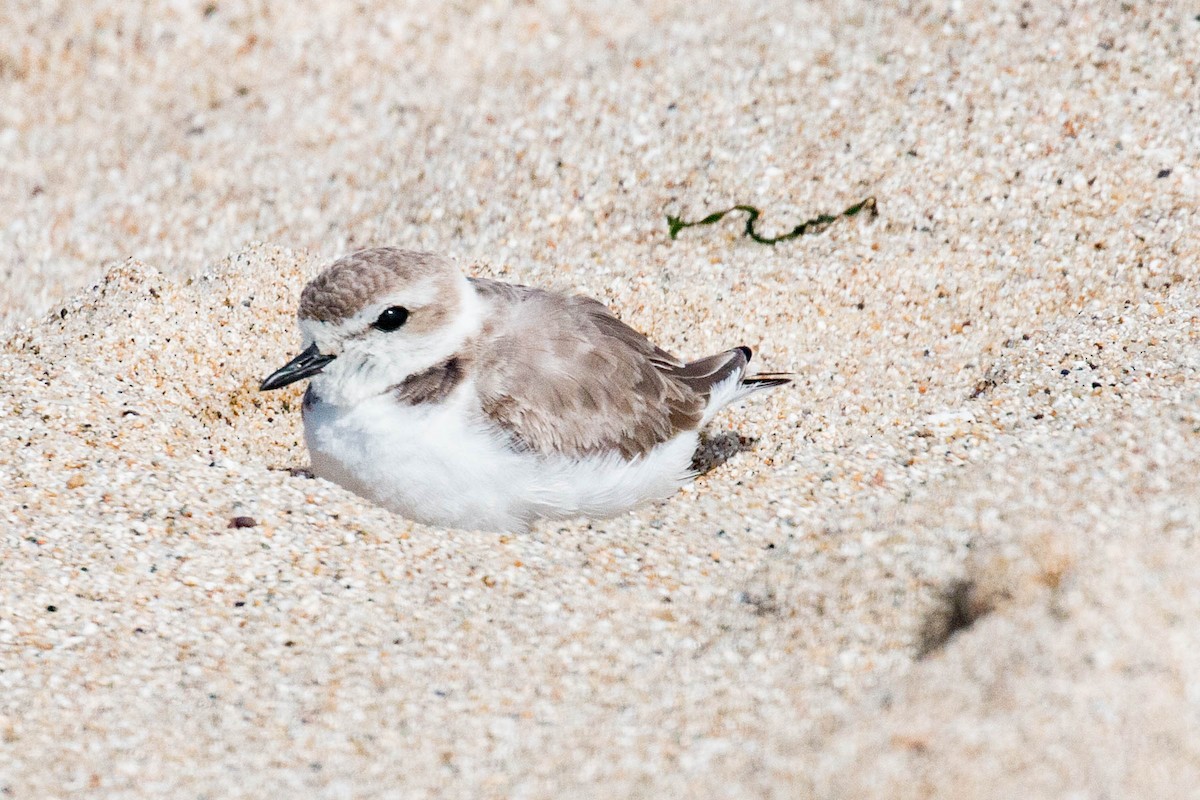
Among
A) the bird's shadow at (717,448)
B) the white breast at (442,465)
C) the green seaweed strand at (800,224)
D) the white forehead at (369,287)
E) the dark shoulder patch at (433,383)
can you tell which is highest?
the white forehead at (369,287)

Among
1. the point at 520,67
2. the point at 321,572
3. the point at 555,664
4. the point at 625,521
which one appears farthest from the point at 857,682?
the point at 520,67

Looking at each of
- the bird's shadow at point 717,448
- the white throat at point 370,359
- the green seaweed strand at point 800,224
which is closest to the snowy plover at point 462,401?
the white throat at point 370,359

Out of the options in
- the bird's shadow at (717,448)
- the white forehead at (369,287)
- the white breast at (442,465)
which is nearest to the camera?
the white breast at (442,465)

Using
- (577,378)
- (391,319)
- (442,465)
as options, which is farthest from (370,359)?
(577,378)

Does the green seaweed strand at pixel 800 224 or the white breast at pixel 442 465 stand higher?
the green seaweed strand at pixel 800 224

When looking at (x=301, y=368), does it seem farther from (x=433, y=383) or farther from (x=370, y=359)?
(x=433, y=383)

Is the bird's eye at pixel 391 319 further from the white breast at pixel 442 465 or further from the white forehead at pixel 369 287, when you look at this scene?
the white breast at pixel 442 465

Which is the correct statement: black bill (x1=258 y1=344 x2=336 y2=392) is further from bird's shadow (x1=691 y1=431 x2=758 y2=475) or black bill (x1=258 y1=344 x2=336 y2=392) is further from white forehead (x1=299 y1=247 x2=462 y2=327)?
bird's shadow (x1=691 y1=431 x2=758 y2=475)

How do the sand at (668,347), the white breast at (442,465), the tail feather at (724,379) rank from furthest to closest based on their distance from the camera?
1. the tail feather at (724,379)
2. the white breast at (442,465)
3. the sand at (668,347)
